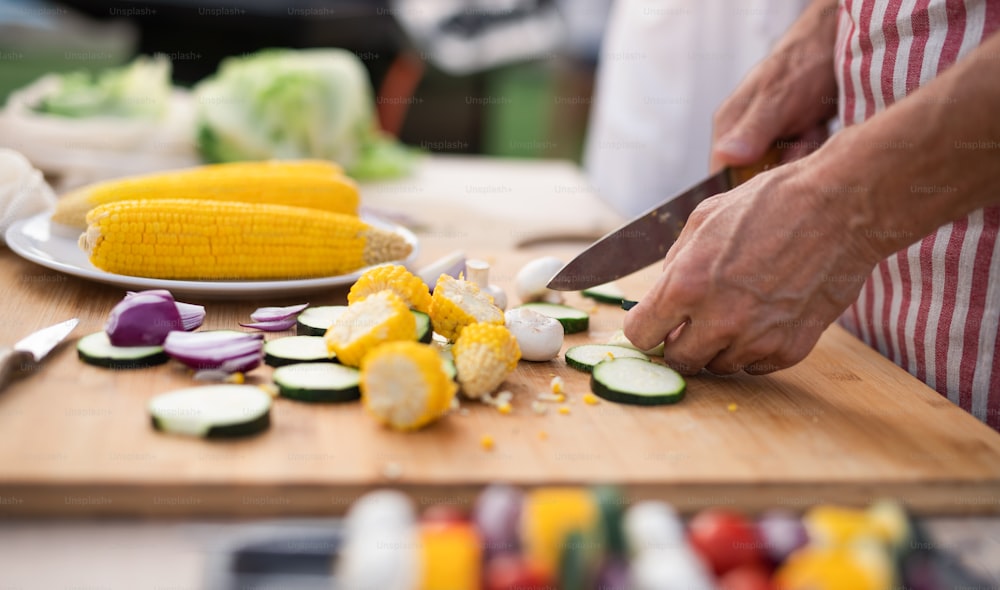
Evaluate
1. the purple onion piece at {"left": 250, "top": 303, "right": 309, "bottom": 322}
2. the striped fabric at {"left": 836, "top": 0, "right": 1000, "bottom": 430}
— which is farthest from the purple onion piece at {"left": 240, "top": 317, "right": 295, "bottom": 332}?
the striped fabric at {"left": 836, "top": 0, "right": 1000, "bottom": 430}

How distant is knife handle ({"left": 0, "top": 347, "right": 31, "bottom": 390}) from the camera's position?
1566 millimetres

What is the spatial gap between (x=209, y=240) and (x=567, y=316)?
0.85m

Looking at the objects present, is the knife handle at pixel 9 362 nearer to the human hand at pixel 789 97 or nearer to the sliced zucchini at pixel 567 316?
the sliced zucchini at pixel 567 316

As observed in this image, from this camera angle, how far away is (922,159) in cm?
152

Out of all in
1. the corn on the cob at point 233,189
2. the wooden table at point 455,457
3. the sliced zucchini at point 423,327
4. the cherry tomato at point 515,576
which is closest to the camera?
the cherry tomato at point 515,576

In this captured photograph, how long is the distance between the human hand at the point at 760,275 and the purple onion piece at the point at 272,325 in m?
0.74

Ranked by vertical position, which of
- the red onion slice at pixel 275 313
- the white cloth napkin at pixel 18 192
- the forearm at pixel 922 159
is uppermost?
the forearm at pixel 922 159

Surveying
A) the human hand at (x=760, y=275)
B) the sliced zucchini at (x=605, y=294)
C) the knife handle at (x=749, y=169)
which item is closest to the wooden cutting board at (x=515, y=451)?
the human hand at (x=760, y=275)

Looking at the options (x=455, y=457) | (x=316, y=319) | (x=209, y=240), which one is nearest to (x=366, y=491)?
(x=455, y=457)

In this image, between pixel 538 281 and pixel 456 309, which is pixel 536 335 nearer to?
pixel 456 309

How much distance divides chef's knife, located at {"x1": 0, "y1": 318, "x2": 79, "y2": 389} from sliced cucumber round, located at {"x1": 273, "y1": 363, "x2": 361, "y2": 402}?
0.44 metres

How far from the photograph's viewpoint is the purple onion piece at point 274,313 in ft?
6.56

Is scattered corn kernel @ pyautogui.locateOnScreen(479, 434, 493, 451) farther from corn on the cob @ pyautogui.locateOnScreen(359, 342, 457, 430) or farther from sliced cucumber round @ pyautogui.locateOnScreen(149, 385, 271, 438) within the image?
sliced cucumber round @ pyautogui.locateOnScreen(149, 385, 271, 438)

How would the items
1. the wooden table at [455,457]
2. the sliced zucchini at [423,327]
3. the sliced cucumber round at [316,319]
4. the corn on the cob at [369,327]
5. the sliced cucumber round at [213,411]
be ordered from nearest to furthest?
the wooden table at [455,457] → the sliced cucumber round at [213,411] → the corn on the cob at [369,327] → the sliced zucchini at [423,327] → the sliced cucumber round at [316,319]
